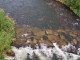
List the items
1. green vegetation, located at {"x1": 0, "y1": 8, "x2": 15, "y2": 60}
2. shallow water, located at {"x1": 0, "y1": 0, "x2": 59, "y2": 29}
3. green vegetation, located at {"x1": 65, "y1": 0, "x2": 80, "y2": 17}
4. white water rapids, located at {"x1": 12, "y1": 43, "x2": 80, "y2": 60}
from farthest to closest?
green vegetation, located at {"x1": 65, "y1": 0, "x2": 80, "y2": 17} → shallow water, located at {"x1": 0, "y1": 0, "x2": 59, "y2": 29} → white water rapids, located at {"x1": 12, "y1": 43, "x2": 80, "y2": 60} → green vegetation, located at {"x1": 0, "y1": 8, "x2": 15, "y2": 60}

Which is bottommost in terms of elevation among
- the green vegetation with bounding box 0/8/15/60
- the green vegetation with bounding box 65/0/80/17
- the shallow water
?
the shallow water

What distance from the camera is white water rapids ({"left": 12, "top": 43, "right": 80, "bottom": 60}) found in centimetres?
805

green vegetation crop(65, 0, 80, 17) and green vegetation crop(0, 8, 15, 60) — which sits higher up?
green vegetation crop(0, 8, 15, 60)

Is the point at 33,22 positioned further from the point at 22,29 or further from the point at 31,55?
the point at 31,55

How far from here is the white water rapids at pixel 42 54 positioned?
805 centimetres

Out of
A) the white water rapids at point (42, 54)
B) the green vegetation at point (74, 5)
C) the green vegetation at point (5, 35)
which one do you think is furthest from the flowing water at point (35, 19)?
the green vegetation at point (74, 5)

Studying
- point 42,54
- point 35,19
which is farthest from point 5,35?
point 35,19

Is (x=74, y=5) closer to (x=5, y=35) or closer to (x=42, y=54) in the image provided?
(x=42, y=54)

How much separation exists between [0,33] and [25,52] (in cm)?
121

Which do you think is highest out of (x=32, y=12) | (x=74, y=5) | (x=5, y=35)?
(x=5, y=35)

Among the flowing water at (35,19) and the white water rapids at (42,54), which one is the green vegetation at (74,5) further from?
the white water rapids at (42,54)

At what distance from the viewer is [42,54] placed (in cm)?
819

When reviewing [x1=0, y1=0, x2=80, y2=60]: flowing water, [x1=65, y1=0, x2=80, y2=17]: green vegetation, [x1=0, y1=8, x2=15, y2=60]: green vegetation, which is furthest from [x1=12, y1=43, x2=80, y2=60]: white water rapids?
[x1=65, y1=0, x2=80, y2=17]: green vegetation

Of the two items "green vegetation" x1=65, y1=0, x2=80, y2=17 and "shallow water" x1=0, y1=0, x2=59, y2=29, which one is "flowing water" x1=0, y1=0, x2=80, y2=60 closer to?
"shallow water" x1=0, y1=0, x2=59, y2=29
